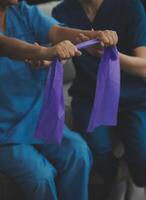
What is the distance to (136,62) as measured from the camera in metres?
1.45

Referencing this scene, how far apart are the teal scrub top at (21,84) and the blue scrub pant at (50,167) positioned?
0.05m

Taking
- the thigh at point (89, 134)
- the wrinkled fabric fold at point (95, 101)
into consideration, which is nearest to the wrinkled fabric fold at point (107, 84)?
the wrinkled fabric fold at point (95, 101)

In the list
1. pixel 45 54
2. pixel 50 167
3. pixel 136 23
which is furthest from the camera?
pixel 136 23

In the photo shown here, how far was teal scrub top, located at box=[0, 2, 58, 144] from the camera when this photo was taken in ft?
4.59

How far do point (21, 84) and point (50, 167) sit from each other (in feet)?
0.87

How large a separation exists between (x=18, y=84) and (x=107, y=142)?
0.37 metres

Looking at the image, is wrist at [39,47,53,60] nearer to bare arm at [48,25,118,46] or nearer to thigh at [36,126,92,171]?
bare arm at [48,25,118,46]

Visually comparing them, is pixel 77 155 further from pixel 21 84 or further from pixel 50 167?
pixel 21 84

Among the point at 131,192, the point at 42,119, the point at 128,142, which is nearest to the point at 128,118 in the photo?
the point at 128,142

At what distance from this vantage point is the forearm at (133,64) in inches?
56.1

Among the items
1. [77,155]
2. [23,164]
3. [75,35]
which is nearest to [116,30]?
[75,35]

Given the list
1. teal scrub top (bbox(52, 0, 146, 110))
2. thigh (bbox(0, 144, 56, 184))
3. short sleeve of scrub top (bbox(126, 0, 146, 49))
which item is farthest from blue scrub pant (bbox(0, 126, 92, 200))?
short sleeve of scrub top (bbox(126, 0, 146, 49))

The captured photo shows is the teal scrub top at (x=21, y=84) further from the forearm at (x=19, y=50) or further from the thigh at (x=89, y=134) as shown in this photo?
the thigh at (x=89, y=134)

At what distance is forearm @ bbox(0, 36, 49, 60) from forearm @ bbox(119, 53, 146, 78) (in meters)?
0.26
